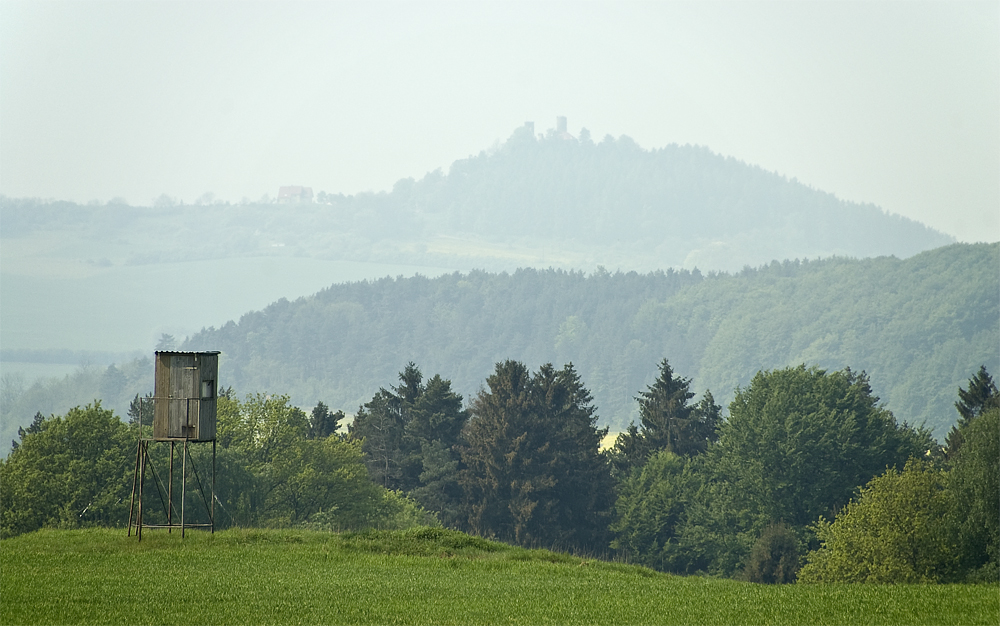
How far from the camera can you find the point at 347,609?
24.7 m

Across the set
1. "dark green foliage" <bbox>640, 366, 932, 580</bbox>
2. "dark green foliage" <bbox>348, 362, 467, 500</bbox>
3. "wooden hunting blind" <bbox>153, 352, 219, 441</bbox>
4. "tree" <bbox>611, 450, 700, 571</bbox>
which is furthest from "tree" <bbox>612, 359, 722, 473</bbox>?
"wooden hunting blind" <bbox>153, 352, 219, 441</bbox>

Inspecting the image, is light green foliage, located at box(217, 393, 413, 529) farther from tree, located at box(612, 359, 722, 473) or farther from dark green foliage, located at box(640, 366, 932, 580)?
tree, located at box(612, 359, 722, 473)

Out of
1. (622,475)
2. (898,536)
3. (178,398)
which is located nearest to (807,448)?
(622,475)

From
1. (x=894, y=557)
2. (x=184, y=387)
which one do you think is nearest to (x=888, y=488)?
(x=894, y=557)

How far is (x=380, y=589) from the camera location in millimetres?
27516

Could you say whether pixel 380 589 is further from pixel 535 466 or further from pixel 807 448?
pixel 535 466

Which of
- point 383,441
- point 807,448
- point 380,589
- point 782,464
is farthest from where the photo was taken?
point 383,441

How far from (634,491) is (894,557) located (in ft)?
120

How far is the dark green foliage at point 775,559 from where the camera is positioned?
77750 mm

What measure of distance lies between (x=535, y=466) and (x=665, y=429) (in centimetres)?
1550

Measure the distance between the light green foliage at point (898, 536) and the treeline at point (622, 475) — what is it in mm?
124

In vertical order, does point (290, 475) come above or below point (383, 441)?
below

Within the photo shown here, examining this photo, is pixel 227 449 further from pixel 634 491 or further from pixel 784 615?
pixel 784 615

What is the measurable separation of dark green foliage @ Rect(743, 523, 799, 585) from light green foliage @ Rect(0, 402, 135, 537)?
4511 centimetres
